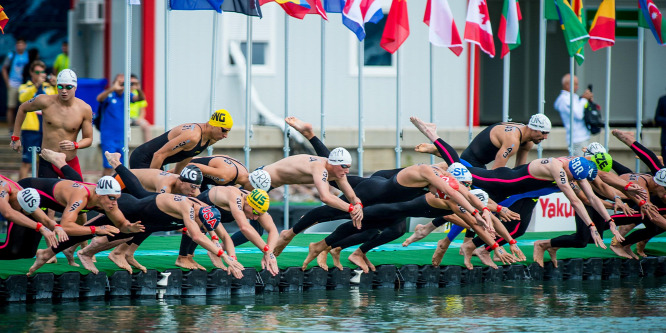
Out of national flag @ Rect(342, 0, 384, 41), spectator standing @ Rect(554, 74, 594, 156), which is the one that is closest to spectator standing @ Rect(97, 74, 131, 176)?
national flag @ Rect(342, 0, 384, 41)

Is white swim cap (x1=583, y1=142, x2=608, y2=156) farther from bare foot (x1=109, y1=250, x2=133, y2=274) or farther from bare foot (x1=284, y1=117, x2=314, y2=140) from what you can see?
bare foot (x1=109, y1=250, x2=133, y2=274)

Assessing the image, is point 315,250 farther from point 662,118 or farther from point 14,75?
point 14,75

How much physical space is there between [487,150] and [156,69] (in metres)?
8.59

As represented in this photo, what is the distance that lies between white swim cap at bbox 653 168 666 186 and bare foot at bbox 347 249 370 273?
495cm

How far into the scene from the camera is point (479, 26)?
1933 centimetres

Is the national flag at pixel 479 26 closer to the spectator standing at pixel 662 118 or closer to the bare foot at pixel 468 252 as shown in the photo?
the spectator standing at pixel 662 118

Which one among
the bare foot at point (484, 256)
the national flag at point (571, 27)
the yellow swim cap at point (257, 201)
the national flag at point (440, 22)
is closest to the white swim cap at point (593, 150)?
the bare foot at point (484, 256)

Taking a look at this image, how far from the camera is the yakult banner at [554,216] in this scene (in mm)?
19547

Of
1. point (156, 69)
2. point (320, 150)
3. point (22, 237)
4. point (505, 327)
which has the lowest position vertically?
point (505, 327)

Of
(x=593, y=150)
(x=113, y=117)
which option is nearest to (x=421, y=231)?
(x=593, y=150)

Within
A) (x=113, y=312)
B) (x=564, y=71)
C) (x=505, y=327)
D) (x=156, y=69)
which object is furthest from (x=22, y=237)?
(x=564, y=71)

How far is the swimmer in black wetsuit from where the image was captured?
49.7ft

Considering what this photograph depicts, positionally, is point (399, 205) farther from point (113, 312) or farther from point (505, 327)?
point (113, 312)

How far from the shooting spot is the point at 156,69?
22.4 m
